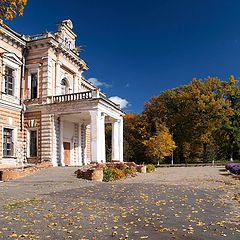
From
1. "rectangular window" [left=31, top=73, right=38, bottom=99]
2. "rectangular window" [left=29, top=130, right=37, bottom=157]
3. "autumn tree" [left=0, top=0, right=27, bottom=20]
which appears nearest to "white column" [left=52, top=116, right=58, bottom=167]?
"rectangular window" [left=29, top=130, right=37, bottom=157]

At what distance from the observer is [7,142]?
2569cm

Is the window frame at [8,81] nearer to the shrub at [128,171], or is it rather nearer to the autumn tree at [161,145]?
the shrub at [128,171]

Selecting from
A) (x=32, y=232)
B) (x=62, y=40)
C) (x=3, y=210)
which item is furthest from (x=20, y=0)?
(x=62, y=40)

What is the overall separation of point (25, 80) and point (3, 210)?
20900 mm

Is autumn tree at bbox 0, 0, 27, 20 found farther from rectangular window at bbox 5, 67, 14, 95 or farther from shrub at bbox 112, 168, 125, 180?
rectangular window at bbox 5, 67, 14, 95

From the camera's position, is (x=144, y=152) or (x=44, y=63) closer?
(x=44, y=63)

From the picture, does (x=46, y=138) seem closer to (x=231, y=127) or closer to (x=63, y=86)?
(x=63, y=86)

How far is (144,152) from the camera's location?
53.2m

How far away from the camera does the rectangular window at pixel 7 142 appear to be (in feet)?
82.9

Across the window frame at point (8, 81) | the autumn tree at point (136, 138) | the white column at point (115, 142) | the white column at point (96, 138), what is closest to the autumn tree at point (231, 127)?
the autumn tree at point (136, 138)

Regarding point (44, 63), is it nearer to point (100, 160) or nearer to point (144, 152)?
point (100, 160)

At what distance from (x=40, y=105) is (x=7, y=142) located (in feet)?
13.5

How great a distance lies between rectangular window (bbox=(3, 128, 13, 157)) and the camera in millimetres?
25281

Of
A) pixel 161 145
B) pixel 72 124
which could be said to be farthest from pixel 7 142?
pixel 161 145
